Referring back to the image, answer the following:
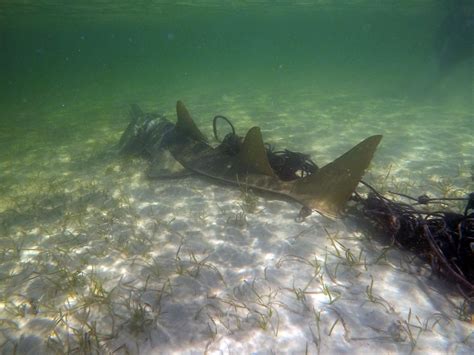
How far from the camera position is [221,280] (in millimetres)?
4090

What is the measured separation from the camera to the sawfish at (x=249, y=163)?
4.62 metres

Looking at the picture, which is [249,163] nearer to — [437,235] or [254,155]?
[254,155]

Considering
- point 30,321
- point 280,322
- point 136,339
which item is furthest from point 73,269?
point 280,322

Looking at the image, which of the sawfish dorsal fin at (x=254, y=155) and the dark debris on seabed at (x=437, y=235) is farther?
the sawfish dorsal fin at (x=254, y=155)

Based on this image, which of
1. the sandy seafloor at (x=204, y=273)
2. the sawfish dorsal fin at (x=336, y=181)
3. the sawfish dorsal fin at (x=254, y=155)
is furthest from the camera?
the sawfish dorsal fin at (x=254, y=155)

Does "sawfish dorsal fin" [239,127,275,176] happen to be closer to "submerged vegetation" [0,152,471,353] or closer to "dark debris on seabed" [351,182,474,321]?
"submerged vegetation" [0,152,471,353]

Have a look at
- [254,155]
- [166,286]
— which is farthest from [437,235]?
[166,286]

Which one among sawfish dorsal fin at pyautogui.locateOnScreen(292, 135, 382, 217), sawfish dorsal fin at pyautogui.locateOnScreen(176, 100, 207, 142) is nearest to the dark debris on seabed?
sawfish dorsal fin at pyautogui.locateOnScreen(292, 135, 382, 217)

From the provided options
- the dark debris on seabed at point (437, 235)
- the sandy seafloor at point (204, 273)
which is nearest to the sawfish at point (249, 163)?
the sandy seafloor at point (204, 273)

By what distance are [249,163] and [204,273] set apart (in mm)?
2549

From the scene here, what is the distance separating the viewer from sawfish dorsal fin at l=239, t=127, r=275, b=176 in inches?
222

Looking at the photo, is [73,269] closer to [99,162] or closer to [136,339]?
[136,339]

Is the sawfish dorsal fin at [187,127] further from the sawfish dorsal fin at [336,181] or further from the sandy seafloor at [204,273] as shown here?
the sawfish dorsal fin at [336,181]

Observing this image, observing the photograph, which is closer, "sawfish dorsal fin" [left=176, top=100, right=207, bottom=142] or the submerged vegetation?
the submerged vegetation
